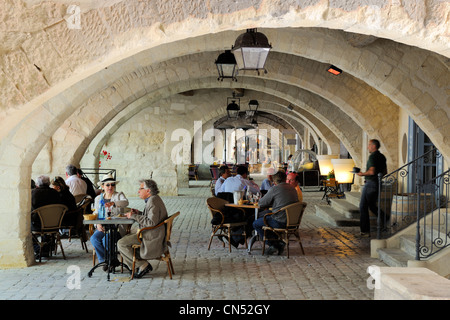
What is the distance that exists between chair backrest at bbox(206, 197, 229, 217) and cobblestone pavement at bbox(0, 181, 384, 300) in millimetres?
532

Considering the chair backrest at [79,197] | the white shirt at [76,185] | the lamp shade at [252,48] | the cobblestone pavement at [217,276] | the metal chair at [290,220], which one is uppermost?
the lamp shade at [252,48]

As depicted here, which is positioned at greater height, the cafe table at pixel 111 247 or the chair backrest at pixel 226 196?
the chair backrest at pixel 226 196

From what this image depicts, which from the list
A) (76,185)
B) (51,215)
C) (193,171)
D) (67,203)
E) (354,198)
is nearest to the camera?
(51,215)

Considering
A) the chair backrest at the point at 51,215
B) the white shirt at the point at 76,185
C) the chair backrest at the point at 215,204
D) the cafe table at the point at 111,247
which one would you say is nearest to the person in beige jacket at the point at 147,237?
the cafe table at the point at 111,247

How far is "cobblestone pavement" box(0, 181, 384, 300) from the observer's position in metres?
4.57

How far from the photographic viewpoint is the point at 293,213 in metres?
6.20

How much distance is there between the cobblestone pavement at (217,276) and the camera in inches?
180

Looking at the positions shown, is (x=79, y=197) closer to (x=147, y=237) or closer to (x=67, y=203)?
(x=67, y=203)

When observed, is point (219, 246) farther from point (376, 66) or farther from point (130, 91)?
point (130, 91)

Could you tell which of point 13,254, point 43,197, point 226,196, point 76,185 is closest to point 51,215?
point 43,197

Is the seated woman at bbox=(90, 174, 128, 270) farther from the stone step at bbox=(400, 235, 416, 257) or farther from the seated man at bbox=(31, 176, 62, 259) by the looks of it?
the stone step at bbox=(400, 235, 416, 257)

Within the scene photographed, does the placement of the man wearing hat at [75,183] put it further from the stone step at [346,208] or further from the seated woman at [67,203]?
the stone step at [346,208]

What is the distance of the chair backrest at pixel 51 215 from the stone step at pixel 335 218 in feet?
15.1

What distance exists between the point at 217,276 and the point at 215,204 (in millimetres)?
1504
